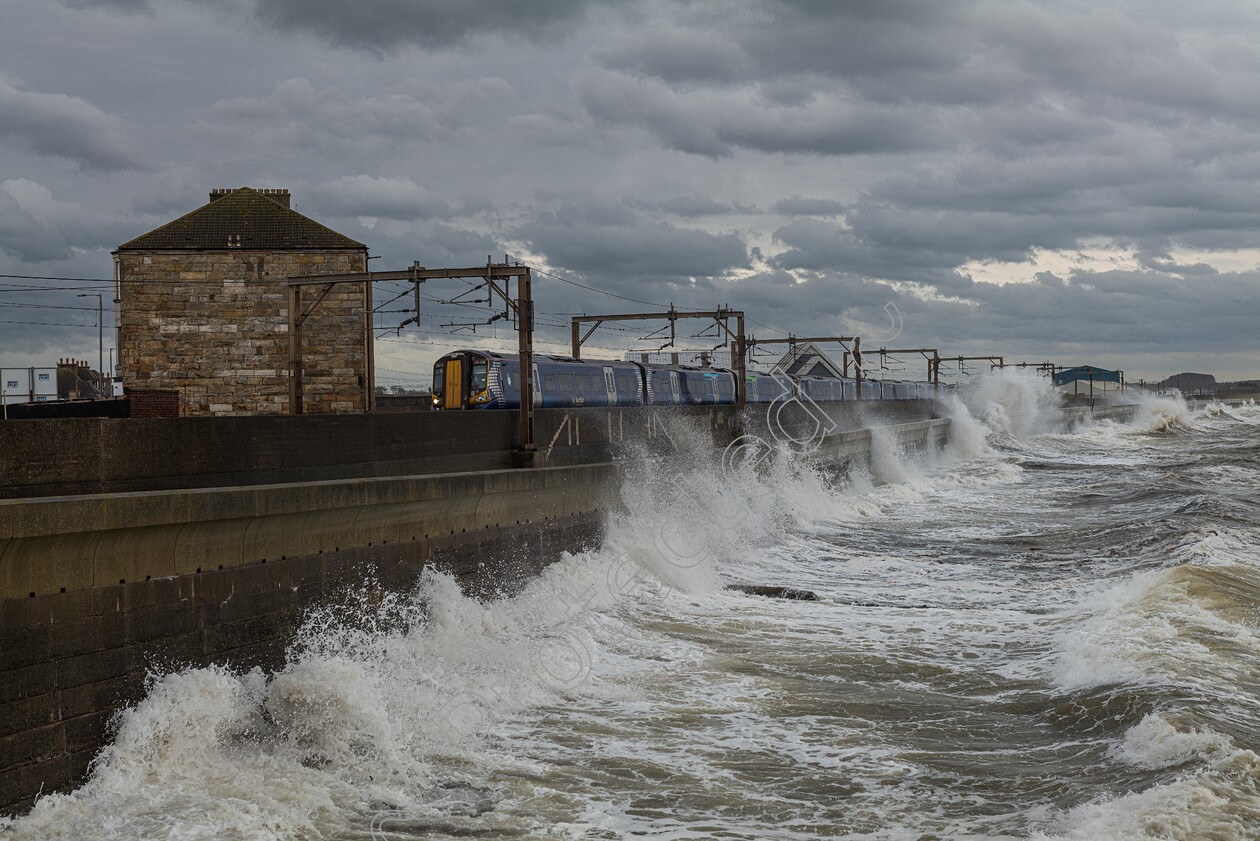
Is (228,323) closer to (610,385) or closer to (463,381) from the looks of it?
(463,381)

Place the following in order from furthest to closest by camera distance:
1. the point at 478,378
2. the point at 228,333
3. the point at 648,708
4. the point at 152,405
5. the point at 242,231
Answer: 1. the point at 242,231
2. the point at 228,333
3. the point at 478,378
4. the point at 152,405
5. the point at 648,708

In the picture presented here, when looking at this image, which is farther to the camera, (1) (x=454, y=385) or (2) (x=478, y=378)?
(1) (x=454, y=385)

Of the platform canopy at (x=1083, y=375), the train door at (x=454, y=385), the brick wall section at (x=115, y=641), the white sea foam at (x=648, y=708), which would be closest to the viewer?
the brick wall section at (x=115, y=641)

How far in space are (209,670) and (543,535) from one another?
302 inches

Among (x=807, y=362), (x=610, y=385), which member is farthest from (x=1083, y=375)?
(x=610, y=385)

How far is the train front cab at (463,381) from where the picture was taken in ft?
97.7

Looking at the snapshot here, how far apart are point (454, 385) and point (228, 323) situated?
780 cm

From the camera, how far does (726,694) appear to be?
35.0 feet

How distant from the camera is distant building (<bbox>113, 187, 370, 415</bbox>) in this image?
32.4 meters

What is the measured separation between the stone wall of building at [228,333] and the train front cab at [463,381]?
3295 mm

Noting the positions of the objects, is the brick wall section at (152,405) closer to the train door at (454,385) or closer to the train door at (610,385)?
the train door at (454,385)

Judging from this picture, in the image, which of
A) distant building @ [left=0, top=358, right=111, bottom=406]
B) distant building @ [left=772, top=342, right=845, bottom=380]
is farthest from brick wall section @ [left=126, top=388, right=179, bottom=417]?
distant building @ [left=772, top=342, right=845, bottom=380]

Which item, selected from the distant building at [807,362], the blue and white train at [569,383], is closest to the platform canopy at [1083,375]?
the distant building at [807,362]

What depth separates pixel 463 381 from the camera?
30.1m
